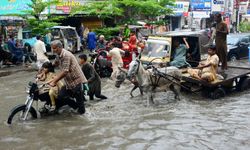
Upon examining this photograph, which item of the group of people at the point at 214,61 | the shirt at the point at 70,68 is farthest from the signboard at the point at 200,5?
the shirt at the point at 70,68

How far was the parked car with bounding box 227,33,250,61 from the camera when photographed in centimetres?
2250

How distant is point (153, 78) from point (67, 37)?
14758mm

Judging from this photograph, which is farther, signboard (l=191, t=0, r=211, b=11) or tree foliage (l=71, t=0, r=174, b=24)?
signboard (l=191, t=0, r=211, b=11)

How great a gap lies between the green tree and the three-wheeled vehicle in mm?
1756

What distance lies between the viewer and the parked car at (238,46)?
886 inches

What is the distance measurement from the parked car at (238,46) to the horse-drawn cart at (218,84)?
8727 mm

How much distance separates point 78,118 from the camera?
33.2ft

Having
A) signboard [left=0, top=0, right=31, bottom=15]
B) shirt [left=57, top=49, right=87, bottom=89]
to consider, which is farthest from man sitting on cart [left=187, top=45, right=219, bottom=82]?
signboard [left=0, top=0, right=31, bottom=15]

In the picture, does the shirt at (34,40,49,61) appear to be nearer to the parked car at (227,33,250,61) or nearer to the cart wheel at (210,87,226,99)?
the cart wheel at (210,87,226,99)

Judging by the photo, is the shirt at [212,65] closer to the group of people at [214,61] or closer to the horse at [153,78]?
the group of people at [214,61]

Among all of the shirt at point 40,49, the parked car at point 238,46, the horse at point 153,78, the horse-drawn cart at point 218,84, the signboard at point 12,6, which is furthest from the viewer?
the parked car at point 238,46

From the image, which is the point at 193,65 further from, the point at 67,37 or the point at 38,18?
the point at 67,37

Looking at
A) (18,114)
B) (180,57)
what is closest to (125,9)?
(180,57)

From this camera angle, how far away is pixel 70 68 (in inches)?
380
